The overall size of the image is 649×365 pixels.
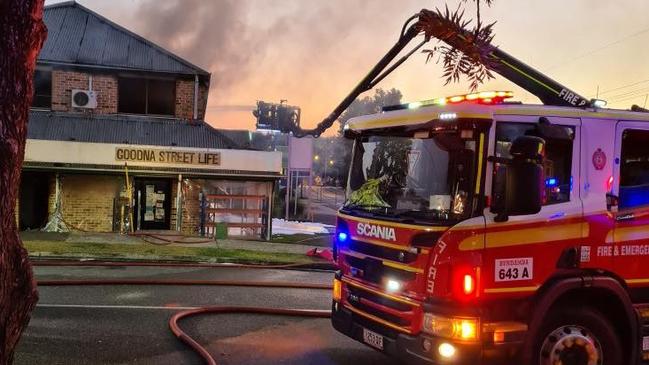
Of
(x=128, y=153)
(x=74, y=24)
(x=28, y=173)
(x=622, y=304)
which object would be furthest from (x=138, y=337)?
(x=74, y=24)

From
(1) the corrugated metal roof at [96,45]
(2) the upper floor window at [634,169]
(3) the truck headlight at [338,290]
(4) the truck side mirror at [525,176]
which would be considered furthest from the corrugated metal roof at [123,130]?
(4) the truck side mirror at [525,176]

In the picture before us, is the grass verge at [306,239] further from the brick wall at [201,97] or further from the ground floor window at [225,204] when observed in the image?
the brick wall at [201,97]

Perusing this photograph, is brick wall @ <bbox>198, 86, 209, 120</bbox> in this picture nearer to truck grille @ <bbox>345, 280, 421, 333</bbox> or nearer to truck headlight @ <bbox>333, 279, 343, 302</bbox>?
truck headlight @ <bbox>333, 279, 343, 302</bbox>

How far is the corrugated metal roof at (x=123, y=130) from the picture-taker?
18.9 m

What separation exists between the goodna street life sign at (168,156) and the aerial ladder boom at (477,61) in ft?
12.4

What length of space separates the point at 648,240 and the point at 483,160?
188 centimetres

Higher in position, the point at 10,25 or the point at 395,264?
the point at 10,25

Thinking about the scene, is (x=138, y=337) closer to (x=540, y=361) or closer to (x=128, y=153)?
(x=540, y=361)

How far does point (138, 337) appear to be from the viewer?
6691mm

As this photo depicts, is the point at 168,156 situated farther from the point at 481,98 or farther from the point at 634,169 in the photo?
the point at 634,169

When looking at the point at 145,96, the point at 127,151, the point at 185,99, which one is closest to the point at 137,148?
the point at 127,151

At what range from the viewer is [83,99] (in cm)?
1958

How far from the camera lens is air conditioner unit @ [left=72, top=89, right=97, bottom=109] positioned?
19.5 m

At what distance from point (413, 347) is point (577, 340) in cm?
137
